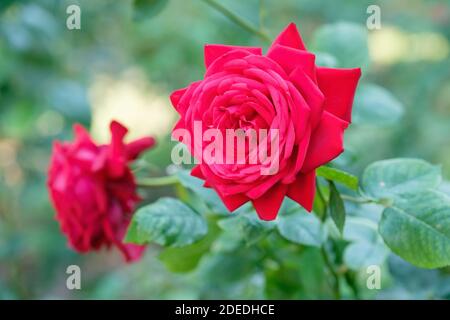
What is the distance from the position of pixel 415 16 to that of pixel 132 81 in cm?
97

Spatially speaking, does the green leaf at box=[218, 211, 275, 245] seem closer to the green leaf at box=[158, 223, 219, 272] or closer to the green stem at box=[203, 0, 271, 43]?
the green leaf at box=[158, 223, 219, 272]

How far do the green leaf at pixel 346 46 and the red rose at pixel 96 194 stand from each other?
0.28 m

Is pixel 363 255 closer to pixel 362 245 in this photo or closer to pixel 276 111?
pixel 362 245

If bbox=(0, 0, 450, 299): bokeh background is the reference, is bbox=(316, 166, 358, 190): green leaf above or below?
below

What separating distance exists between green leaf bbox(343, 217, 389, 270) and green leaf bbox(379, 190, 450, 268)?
11cm

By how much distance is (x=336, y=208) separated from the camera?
0.65m

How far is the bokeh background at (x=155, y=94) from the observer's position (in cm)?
89

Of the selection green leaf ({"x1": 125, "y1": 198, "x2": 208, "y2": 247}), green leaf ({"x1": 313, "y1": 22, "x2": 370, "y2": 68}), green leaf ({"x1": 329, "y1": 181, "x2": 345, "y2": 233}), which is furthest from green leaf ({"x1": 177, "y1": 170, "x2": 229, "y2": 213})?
green leaf ({"x1": 313, "y1": 22, "x2": 370, "y2": 68})

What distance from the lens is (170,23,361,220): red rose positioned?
0.55m

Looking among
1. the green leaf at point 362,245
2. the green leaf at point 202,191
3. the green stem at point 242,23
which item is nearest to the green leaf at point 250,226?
the green leaf at point 202,191

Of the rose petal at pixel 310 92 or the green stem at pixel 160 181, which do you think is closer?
the rose petal at pixel 310 92

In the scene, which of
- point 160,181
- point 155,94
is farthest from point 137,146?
point 155,94

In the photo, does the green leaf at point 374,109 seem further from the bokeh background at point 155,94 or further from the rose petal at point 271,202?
the rose petal at point 271,202

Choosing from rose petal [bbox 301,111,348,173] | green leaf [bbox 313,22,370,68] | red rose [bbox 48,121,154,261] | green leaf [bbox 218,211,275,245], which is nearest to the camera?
rose petal [bbox 301,111,348,173]
